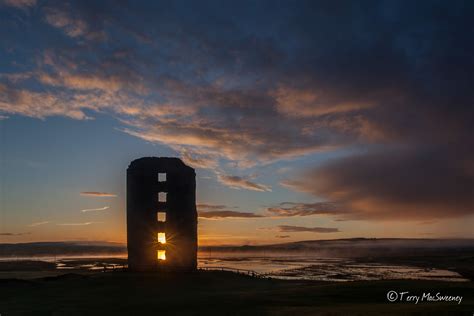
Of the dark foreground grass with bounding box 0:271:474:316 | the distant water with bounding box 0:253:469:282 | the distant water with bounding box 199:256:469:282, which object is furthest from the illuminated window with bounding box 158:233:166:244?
the distant water with bounding box 199:256:469:282

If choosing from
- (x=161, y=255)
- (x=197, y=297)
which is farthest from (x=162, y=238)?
(x=197, y=297)

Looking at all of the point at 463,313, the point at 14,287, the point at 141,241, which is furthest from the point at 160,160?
the point at 463,313

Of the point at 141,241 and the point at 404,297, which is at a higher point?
the point at 141,241

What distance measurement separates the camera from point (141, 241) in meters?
46.4

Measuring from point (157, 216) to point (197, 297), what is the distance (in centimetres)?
1737

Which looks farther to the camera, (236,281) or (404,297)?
(236,281)

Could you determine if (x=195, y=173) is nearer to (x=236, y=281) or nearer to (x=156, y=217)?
(x=156, y=217)

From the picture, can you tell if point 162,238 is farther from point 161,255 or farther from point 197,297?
point 197,297

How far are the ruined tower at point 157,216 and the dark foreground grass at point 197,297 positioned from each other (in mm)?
4136

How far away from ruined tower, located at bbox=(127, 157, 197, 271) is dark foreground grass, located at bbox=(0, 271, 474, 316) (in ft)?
13.6

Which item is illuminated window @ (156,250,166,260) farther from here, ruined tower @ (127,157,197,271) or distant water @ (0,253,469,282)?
distant water @ (0,253,469,282)

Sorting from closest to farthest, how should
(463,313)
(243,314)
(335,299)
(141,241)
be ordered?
(463,313) < (243,314) < (335,299) < (141,241)

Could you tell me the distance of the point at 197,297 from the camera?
99.9 ft

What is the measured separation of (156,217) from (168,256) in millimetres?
3934
